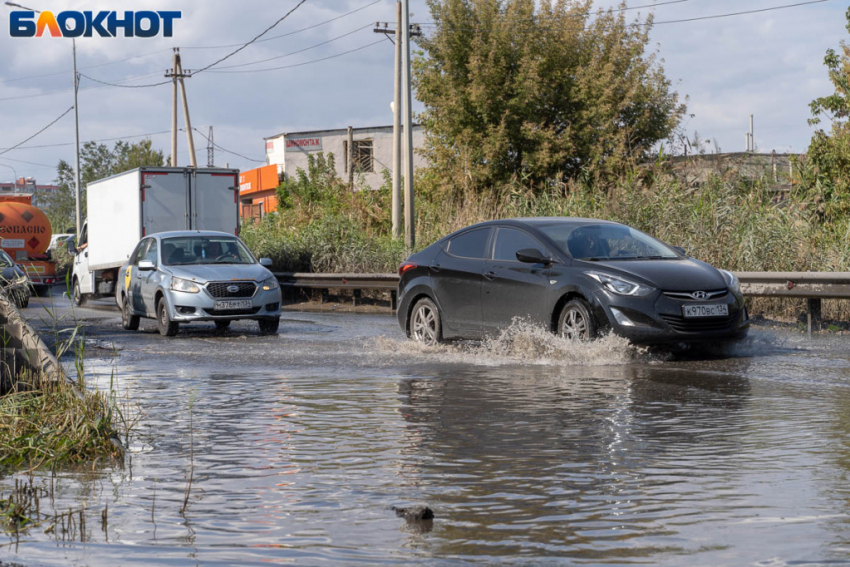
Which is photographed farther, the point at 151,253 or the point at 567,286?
the point at 151,253

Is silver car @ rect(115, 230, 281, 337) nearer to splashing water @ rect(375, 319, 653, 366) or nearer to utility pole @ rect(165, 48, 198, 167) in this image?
splashing water @ rect(375, 319, 653, 366)

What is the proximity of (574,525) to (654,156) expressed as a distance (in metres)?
32.9

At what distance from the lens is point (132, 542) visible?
4.89 metres

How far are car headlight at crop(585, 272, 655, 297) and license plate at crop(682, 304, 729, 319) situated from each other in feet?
1.37

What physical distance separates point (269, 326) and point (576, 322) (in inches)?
280

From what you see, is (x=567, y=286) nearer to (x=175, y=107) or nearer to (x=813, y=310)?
(x=813, y=310)

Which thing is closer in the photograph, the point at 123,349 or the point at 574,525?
the point at 574,525

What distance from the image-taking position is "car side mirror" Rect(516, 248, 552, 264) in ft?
41.2

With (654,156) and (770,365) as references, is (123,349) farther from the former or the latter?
(654,156)

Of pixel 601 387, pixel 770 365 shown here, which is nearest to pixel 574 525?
pixel 601 387

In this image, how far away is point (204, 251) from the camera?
19.0m

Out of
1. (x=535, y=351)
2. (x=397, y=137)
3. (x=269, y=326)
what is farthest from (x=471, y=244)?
(x=397, y=137)

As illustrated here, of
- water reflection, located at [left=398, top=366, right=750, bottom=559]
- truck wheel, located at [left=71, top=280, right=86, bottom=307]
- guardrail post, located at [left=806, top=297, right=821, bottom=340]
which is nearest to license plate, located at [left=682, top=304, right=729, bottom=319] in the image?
water reflection, located at [left=398, top=366, right=750, bottom=559]

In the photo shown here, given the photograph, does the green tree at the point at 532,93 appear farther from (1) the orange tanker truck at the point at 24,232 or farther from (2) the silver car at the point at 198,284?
(2) the silver car at the point at 198,284
